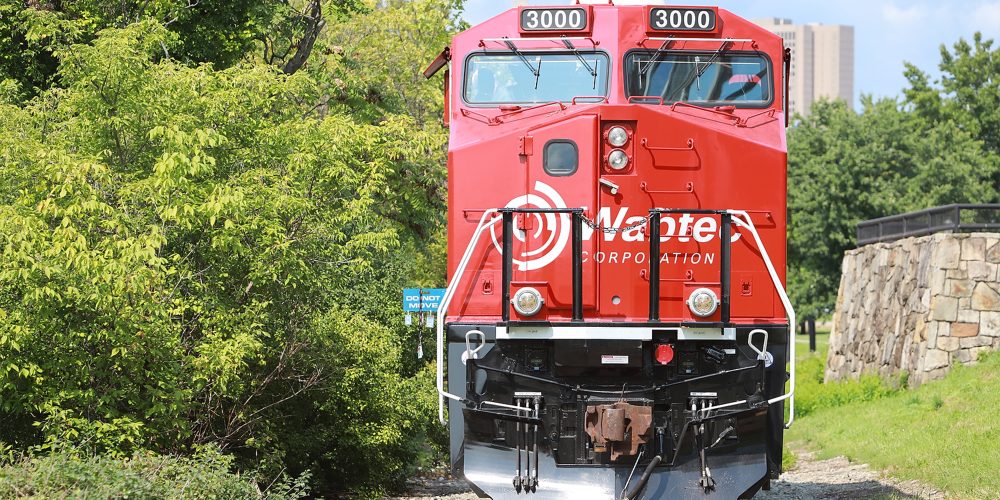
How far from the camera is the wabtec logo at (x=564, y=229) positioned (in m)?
10.3

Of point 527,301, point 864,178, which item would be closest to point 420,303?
point 527,301

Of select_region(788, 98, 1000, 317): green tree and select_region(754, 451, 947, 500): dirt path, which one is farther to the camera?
select_region(788, 98, 1000, 317): green tree

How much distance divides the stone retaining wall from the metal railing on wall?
28 centimetres

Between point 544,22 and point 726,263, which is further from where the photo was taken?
point 544,22

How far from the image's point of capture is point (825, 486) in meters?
15.9

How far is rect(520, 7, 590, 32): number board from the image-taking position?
35.4ft

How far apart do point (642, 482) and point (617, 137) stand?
2.96m

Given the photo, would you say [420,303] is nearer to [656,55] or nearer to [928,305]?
[656,55]

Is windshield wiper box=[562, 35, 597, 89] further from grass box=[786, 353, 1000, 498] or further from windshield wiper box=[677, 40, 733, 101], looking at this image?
grass box=[786, 353, 1000, 498]

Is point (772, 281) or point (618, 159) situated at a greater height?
point (618, 159)

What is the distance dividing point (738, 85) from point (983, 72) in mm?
44243

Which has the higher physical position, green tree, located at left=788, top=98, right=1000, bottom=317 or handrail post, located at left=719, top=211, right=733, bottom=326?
green tree, located at left=788, top=98, right=1000, bottom=317

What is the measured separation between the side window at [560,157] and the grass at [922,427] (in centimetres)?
558

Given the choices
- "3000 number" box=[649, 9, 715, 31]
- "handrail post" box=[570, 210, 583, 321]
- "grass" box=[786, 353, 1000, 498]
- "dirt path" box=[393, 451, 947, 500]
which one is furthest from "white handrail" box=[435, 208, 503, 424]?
"grass" box=[786, 353, 1000, 498]
